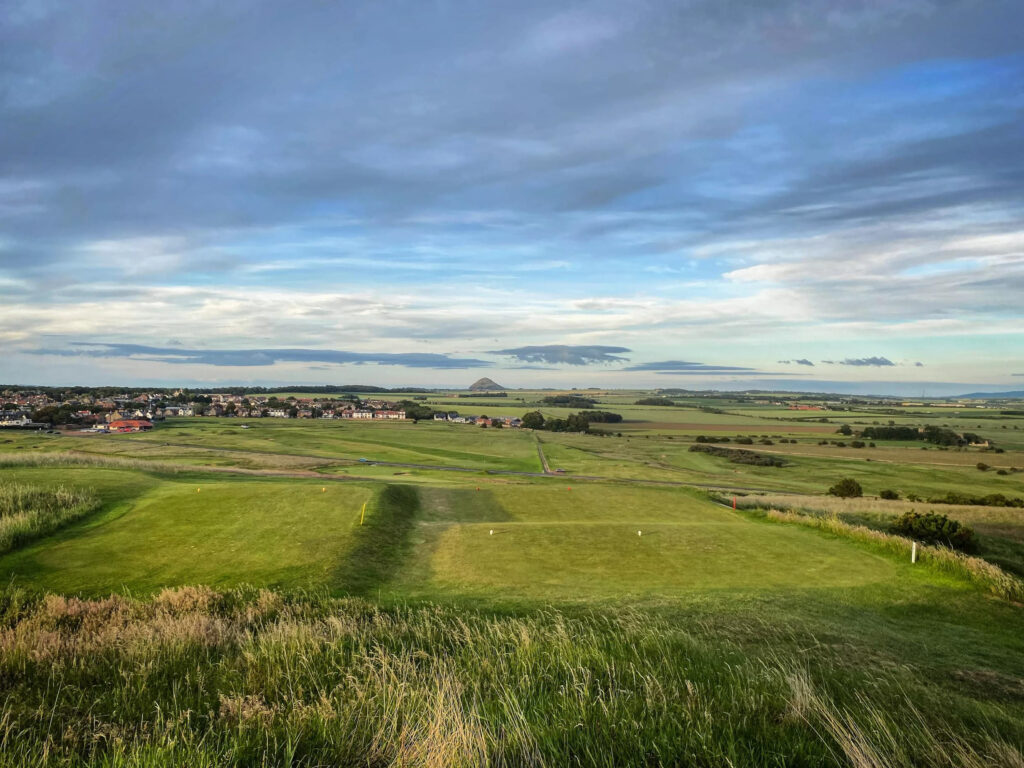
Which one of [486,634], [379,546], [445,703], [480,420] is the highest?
[445,703]

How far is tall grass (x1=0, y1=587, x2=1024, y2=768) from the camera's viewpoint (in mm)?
4477

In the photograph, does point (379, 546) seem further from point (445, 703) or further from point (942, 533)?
point (942, 533)

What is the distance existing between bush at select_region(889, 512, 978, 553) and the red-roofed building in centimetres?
10755

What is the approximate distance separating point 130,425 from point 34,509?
90.6 metres

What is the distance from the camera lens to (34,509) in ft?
70.6

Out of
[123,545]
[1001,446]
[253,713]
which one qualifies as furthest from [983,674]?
[1001,446]

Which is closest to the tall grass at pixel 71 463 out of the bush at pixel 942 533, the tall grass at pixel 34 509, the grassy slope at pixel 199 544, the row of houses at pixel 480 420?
the tall grass at pixel 34 509

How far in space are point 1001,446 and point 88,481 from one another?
131 m

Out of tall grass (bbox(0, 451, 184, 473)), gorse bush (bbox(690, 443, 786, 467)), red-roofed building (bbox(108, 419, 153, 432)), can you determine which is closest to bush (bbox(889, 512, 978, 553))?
tall grass (bbox(0, 451, 184, 473))

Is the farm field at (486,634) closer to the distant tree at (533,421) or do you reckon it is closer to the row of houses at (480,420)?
the distant tree at (533,421)

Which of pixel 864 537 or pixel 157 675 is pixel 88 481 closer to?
pixel 157 675

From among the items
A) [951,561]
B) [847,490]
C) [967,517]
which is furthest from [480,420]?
[951,561]

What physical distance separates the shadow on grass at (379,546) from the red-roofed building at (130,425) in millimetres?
86949

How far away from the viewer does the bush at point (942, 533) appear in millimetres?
24812
